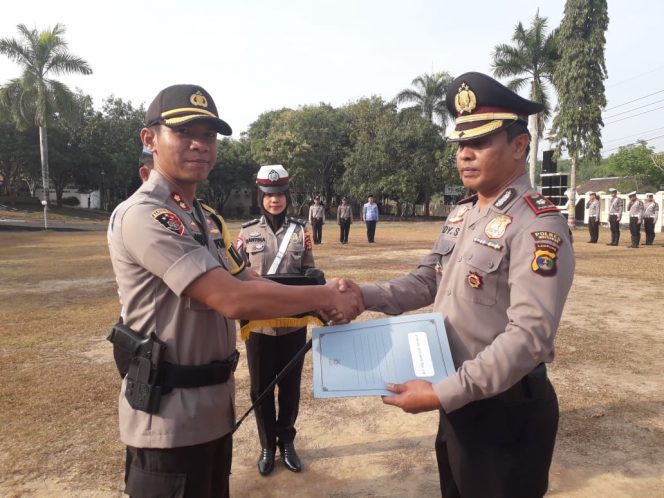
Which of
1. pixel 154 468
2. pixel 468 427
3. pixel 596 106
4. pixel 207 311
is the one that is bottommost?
pixel 154 468

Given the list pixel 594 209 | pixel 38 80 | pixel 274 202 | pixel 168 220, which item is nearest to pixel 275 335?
pixel 274 202

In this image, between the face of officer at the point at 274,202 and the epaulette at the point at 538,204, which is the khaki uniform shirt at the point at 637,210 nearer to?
the face of officer at the point at 274,202

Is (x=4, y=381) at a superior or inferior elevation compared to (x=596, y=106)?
inferior

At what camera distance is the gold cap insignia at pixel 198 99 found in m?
1.94

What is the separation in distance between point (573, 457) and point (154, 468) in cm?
286

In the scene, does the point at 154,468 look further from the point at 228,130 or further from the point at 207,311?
the point at 228,130

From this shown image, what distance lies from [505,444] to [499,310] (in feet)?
1.65

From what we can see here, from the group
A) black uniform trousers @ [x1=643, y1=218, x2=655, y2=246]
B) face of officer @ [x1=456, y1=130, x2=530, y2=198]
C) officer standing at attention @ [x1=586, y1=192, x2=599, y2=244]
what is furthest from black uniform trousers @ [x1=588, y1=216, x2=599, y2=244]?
face of officer @ [x1=456, y1=130, x2=530, y2=198]

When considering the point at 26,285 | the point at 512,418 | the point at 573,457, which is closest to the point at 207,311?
the point at 512,418

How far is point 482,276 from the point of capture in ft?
5.96

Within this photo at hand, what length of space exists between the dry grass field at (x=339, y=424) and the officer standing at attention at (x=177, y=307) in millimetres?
1436

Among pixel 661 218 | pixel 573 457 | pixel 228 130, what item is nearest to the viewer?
pixel 228 130

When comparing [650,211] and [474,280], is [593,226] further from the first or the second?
[474,280]

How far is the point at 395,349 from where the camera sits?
1.85m
